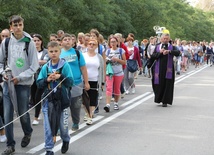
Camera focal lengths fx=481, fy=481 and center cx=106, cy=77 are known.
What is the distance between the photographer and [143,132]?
333 inches

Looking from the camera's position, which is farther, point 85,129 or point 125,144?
point 85,129

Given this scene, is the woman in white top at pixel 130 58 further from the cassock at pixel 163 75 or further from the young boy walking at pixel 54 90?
the young boy walking at pixel 54 90

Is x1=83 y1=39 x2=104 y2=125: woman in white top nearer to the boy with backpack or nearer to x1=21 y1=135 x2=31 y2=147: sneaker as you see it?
x1=21 y1=135 x2=31 y2=147: sneaker

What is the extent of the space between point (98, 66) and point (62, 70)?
2.72m

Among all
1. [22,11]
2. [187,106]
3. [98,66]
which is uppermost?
[22,11]

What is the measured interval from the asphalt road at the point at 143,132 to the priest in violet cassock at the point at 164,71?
286mm

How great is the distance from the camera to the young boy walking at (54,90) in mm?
6371

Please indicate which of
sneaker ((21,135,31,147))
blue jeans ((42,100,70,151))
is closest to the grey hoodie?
blue jeans ((42,100,70,151))

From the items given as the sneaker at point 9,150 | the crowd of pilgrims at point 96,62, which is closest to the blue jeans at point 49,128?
the sneaker at point 9,150

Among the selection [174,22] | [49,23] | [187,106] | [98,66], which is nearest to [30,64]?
[98,66]

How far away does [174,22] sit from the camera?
54.2 meters

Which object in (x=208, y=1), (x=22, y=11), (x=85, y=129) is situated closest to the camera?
(x=85, y=129)

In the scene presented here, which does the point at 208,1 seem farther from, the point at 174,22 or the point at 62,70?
the point at 62,70

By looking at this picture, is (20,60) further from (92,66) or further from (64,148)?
(92,66)
